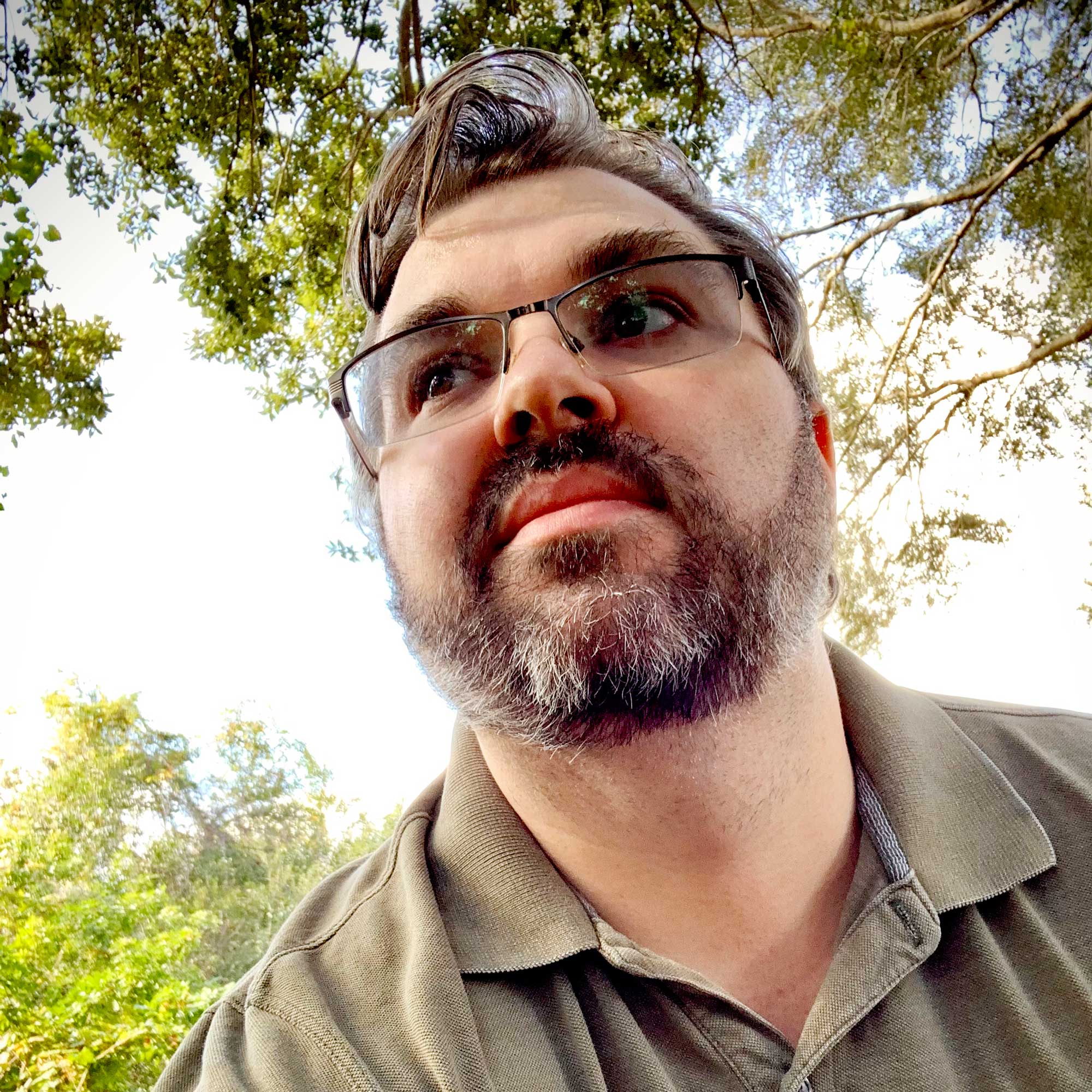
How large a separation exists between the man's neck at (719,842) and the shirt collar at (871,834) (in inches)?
2.3

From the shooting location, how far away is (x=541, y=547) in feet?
2.56

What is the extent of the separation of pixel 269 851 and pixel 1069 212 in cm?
420

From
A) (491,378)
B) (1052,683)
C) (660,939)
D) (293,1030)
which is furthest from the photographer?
(1052,683)

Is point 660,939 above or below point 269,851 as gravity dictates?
below

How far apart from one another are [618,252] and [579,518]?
1.18 feet

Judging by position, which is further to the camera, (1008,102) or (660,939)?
(1008,102)

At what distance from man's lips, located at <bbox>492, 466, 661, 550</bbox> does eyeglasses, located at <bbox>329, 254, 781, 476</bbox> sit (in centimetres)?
13

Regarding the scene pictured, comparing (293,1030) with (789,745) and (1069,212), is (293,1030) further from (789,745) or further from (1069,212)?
(1069,212)

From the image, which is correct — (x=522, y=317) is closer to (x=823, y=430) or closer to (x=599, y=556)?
(x=599, y=556)

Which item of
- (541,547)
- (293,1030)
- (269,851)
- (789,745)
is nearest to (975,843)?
(789,745)

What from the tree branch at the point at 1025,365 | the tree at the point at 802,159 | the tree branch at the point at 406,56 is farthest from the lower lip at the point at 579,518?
the tree branch at the point at 1025,365

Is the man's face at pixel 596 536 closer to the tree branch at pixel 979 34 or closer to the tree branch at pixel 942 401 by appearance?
the tree branch at pixel 942 401

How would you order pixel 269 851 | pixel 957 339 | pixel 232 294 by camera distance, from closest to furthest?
pixel 269 851 → pixel 232 294 → pixel 957 339

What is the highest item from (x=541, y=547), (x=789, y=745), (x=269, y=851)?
(x=269, y=851)
